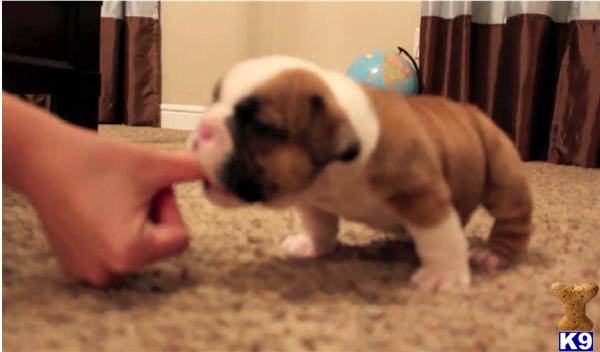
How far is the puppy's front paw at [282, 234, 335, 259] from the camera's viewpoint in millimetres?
1037

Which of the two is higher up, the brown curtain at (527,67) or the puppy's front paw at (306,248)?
the brown curtain at (527,67)

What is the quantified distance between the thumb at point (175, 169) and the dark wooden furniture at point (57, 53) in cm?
73

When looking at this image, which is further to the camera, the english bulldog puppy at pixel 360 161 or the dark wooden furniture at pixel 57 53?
the dark wooden furniture at pixel 57 53

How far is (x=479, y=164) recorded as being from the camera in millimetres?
1009

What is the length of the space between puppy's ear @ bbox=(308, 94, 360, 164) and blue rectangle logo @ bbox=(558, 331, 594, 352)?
31 cm

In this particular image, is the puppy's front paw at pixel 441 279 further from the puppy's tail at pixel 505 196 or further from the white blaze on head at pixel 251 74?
the white blaze on head at pixel 251 74

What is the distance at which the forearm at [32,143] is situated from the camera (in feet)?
2.40

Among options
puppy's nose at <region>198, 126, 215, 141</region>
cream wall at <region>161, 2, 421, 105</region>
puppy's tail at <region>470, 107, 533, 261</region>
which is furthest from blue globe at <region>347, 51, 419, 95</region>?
puppy's nose at <region>198, 126, 215, 141</region>

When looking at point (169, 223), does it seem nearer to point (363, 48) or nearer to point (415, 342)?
point (415, 342)

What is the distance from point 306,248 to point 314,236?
0.07 ft

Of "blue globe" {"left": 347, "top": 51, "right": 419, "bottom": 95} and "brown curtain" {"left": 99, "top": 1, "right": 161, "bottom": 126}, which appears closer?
"blue globe" {"left": 347, "top": 51, "right": 419, "bottom": 95}

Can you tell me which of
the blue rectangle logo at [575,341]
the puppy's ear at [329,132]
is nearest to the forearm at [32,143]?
the puppy's ear at [329,132]

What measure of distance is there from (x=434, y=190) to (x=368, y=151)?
112 millimetres

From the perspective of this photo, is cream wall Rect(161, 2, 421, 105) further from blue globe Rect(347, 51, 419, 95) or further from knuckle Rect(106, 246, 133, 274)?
knuckle Rect(106, 246, 133, 274)
